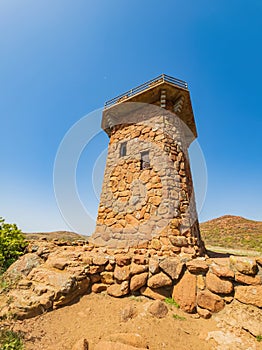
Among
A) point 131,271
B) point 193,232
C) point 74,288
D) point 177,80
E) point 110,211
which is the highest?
point 177,80

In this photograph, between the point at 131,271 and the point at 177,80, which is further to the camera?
the point at 177,80

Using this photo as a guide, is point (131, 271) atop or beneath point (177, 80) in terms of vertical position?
beneath

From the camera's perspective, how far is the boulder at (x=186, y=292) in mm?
3967

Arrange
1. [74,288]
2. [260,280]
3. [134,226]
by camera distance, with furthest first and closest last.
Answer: [134,226]
[74,288]
[260,280]

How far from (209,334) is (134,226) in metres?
4.47

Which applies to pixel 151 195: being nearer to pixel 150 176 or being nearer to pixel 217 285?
pixel 150 176

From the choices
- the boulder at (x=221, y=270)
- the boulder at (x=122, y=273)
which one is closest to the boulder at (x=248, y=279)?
the boulder at (x=221, y=270)

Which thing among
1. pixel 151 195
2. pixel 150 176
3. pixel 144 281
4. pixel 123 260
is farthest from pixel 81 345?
pixel 150 176

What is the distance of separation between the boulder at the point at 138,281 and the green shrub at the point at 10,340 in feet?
8.07

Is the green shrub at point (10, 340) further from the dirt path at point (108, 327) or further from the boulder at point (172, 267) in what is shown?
the boulder at point (172, 267)

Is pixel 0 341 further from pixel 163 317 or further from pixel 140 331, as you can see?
Result: pixel 163 317

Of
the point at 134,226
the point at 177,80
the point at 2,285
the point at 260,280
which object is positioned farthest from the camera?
the point at 177,80

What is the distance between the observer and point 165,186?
7.59 m

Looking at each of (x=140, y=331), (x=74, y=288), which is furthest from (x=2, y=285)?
(x=140, y=331)
